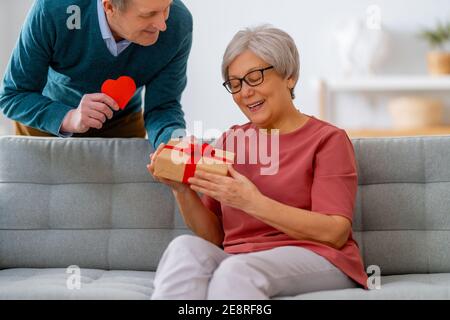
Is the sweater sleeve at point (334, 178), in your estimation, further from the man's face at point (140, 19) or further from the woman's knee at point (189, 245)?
the man's face at point (140, 19)

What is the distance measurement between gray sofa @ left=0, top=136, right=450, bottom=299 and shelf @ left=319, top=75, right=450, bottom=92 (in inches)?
111

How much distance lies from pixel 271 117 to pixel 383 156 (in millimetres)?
465

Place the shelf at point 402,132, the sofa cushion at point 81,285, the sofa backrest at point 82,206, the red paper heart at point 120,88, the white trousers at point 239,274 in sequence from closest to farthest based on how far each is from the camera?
the white trousers at point 239,274, the sofa cushion at point 81,285, the red paper heart at point 120,88, the sofa backrest at point 82,206, the shelf at point 402,132

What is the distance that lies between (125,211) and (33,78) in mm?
498

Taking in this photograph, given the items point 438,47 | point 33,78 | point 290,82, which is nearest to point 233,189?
point 290,82

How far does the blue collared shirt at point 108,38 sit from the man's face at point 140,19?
0.7 inches

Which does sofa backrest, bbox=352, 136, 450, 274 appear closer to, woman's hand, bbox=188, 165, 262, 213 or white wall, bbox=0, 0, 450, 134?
woman's hand, bbox=188, 165, 262, 213

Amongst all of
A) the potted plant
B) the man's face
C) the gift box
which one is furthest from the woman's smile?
the potted plant

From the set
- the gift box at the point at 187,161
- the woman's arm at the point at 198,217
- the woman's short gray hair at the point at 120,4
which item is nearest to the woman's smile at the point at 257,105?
the gift box at the point at 187,161

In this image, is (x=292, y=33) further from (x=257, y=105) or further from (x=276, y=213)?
(x=276, y=213)

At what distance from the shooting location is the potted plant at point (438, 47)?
497 cm

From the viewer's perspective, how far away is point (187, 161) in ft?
5.89

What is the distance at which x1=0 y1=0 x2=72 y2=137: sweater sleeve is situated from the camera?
7.10ft

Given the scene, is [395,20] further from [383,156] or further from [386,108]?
[383,156]
